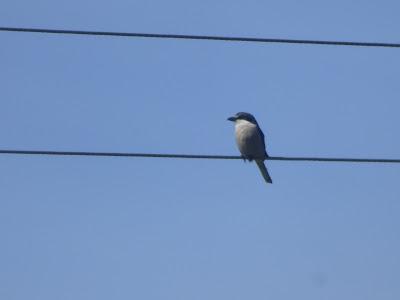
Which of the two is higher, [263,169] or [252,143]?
[252,143]

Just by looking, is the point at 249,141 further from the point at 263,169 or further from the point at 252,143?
the point at 263,169

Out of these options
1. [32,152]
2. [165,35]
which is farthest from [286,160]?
[32,152]

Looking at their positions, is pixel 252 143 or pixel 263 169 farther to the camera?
pixel 263 169

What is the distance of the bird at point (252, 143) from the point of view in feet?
52.4

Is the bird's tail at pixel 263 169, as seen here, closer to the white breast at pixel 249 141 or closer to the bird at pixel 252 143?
the bird at pixel 252 143

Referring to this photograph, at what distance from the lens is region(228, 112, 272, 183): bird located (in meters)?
16.0

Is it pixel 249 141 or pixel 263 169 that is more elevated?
pixel 249 141

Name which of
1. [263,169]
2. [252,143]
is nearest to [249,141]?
[252,143]

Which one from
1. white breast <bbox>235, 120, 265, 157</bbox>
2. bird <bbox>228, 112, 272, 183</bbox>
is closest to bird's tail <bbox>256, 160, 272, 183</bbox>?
bird <bbox>228, 112, 272, 183</bbox>

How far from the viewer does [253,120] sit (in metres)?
16.5

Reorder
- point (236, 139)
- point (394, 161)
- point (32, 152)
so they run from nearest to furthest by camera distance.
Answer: point (32, 152)
point (394, 161)
point (236, 139)

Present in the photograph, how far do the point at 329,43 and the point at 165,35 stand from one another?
1546 mm

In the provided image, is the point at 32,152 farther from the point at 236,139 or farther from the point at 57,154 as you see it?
the point at 236,139

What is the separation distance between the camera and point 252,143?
1600 centimetres
